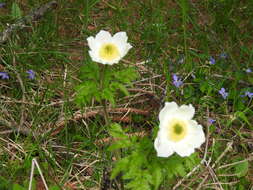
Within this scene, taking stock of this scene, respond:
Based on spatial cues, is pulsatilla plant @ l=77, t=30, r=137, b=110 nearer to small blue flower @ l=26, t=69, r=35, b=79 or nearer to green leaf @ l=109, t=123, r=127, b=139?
green leaf @ l=109, t=123, r=127, b=139

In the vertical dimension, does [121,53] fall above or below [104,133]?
above

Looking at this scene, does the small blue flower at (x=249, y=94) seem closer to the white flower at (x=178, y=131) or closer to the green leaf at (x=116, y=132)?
the white flower at (x=178, y=131)

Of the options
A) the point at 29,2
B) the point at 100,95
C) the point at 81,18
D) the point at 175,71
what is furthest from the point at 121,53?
the point at 29,2

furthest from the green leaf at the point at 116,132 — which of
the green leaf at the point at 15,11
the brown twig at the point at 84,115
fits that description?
the green leaf at the point at 15,11

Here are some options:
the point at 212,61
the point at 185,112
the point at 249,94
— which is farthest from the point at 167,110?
the point at 212,61

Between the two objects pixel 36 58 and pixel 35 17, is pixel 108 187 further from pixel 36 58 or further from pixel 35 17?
pixel 35 17

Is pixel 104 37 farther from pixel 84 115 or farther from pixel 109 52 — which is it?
pixel 84 115
